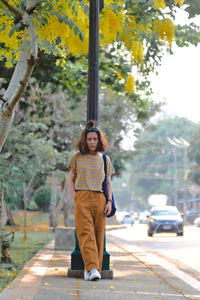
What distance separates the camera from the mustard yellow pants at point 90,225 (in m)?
7.23

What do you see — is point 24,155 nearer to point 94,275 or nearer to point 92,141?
point 92,141

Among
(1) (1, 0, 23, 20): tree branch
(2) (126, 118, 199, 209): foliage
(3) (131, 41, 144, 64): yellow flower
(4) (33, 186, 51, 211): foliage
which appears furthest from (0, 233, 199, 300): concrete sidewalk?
(2) (126, 118, 199, 209): foliage

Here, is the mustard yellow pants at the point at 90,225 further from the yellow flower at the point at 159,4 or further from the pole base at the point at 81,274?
the yellow flower at the point at 159,4

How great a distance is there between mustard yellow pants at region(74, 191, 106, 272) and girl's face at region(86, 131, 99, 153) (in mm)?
541

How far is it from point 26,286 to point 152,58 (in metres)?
6.15

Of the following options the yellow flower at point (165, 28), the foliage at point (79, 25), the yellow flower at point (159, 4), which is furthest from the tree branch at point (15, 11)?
the yellow flower at point (165, 28)

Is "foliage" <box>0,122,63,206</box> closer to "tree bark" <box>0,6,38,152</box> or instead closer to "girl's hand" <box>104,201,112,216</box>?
"tree bark" <box>0,6,38,152</box>

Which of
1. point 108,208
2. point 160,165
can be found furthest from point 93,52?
point 160,165

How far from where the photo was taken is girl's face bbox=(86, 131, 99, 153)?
743 cm

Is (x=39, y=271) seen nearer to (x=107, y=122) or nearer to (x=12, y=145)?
(x=12, y=145)

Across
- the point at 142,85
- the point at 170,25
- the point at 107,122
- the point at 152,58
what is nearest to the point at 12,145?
the point at 142,85

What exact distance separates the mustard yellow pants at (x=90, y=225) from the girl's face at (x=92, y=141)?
541mm

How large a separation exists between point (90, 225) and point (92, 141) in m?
1.02

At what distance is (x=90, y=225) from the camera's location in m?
7.34
